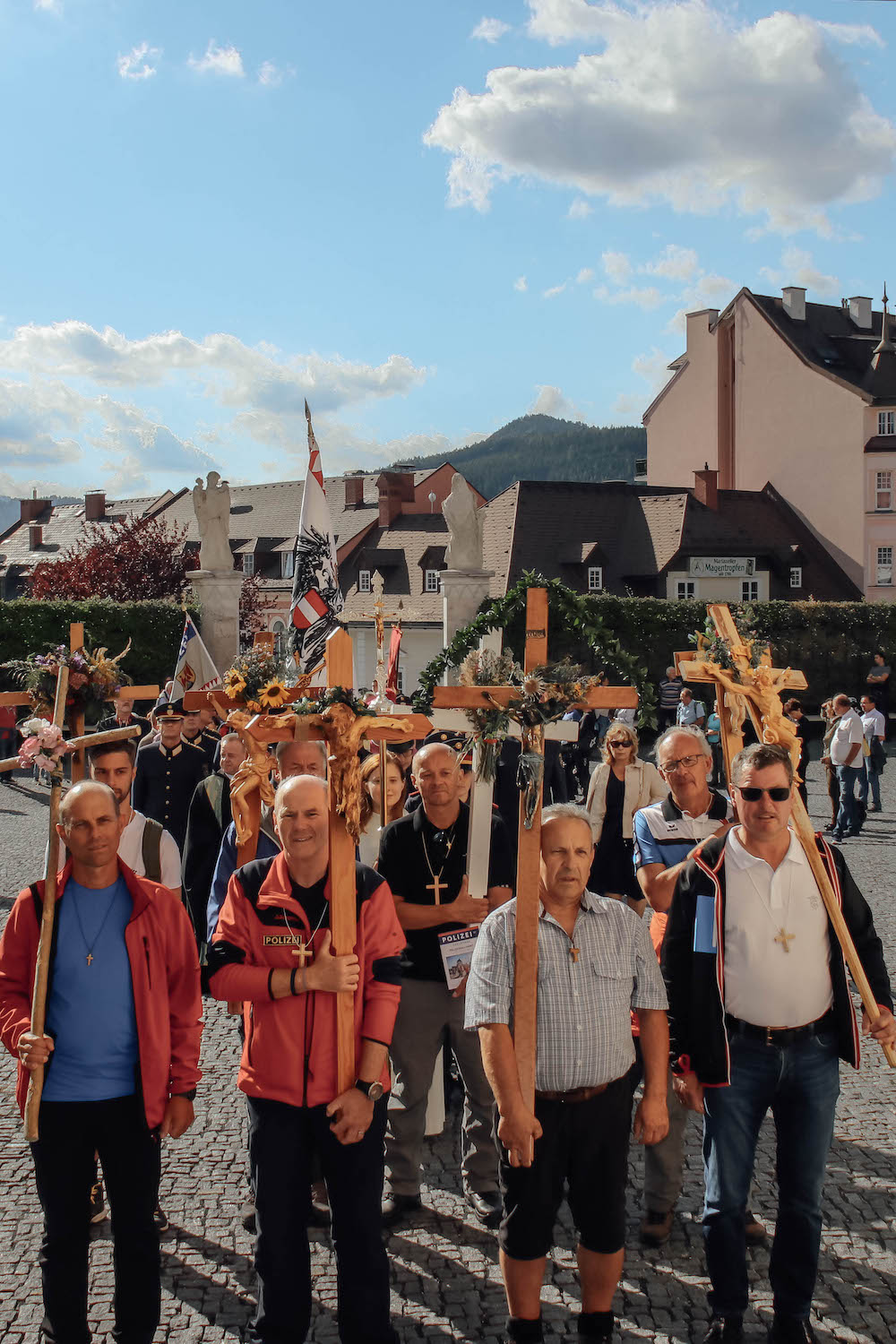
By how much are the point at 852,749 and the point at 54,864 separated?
12.8m

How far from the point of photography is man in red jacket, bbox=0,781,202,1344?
3.86 m

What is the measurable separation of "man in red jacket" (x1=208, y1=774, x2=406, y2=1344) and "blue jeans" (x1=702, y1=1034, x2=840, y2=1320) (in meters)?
1.16

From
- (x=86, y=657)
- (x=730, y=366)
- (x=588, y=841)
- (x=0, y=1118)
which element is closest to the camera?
(x=588, y=841)

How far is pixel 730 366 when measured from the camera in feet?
156

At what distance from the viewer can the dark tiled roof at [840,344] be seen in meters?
44.5

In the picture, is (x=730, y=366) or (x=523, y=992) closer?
(x=523, y=992)

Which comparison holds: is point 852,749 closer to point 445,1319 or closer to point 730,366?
point 445,1319

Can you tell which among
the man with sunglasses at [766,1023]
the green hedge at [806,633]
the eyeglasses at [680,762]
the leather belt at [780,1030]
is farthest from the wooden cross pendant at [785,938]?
the green hedge at [806,633]

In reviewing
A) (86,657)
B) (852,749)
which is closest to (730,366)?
(852,749)

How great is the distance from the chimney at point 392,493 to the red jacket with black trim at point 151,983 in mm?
45947

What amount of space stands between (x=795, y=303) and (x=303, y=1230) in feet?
161

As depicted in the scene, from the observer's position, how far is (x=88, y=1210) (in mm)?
3926

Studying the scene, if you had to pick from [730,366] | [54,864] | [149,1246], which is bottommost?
[149,1246]

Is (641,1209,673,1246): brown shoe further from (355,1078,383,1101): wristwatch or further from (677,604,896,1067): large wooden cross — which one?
(355,1078,383,1101): wristwatch
